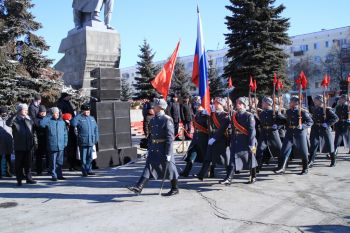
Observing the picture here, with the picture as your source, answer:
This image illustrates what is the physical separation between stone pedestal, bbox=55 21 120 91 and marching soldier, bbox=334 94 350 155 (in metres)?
8.62

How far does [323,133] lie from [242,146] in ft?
10.7

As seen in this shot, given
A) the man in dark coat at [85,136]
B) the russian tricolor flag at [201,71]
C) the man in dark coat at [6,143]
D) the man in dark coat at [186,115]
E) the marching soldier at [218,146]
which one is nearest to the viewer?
the marching soldier at [218,146]

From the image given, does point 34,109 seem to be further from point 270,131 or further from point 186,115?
point 186,115

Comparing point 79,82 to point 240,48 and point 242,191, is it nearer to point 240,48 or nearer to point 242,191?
point 242,191

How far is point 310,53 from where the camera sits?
73.0 m

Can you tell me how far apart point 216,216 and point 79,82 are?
36.8 feet

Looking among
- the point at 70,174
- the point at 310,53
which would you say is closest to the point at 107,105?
the point at 70,174

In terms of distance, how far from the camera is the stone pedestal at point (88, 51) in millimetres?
15352

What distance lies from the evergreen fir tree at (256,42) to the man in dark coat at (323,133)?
19.2 metres

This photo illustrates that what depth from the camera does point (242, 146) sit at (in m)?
8.16

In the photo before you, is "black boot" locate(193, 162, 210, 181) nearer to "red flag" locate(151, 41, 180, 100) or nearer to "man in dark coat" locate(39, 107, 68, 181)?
"red flag" locate(151, 41, 180, 100)

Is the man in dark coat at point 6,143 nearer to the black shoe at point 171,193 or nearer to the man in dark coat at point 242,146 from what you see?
the black shoe at point 171,193

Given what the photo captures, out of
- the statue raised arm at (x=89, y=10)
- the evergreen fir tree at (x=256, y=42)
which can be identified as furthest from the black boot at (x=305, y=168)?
the evergreen fir tree at (x=256, y=42)

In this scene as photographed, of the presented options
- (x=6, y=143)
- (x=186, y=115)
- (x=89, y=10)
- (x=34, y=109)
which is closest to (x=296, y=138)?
(x=34, y=109)
